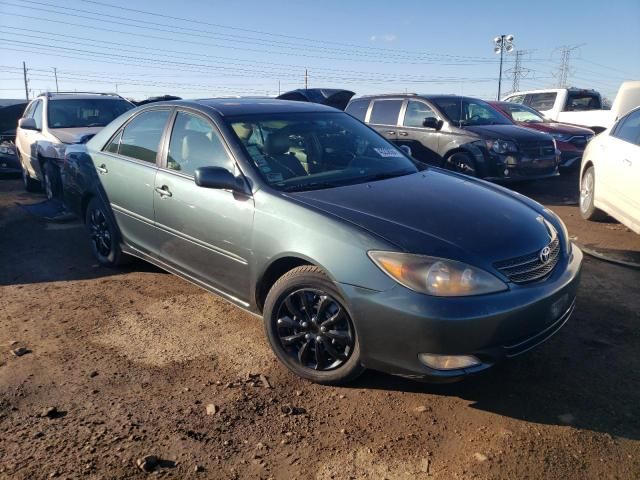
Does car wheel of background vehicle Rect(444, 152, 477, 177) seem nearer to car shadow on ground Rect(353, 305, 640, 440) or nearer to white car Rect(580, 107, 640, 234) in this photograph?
white car Rect(580, 107, 640, 234)

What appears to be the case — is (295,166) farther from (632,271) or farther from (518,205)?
(632,271)

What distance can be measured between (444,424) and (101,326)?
2.64 m

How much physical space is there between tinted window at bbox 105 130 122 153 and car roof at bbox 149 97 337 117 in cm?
50

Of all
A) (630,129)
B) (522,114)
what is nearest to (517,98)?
(522,114)

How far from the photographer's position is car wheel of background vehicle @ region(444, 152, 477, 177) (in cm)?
859

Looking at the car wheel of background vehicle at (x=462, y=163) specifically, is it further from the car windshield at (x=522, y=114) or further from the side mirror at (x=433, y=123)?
the car windshield at (x=522, y=114)

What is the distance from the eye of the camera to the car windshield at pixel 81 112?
8.60 m

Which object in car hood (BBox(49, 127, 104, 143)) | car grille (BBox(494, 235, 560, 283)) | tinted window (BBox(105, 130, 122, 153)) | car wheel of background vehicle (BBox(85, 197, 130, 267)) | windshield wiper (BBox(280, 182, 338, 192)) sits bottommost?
car wheel of background vehicle (BBox(85, 197, 130, 267))

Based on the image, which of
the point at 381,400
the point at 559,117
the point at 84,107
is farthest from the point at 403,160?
the point at 559,117

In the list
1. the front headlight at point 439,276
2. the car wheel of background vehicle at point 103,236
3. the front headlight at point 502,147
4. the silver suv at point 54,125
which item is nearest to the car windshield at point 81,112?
the silver suv at point 54,125

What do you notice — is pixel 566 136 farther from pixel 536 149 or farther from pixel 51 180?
pixel 51 180

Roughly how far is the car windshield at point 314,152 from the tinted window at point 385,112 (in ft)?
17.3

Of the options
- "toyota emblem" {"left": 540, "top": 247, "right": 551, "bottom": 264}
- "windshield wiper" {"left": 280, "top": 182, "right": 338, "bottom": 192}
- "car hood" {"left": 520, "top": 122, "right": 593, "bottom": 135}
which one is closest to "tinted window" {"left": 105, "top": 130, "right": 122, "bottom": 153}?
"windshield wiper" {"left": 280, "top": 182, "right": 338, "bottom": 192}

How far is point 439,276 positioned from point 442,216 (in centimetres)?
55
